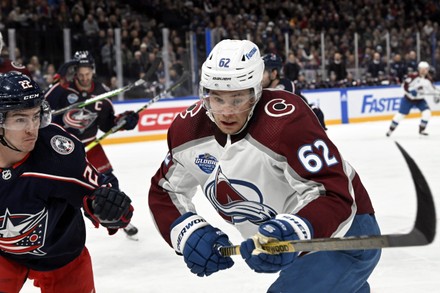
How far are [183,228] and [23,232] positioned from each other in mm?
552

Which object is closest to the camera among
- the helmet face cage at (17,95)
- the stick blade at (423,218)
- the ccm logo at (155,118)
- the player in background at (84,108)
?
the stick blade at (423,218)

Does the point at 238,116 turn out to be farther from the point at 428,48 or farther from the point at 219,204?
the point at 428,48

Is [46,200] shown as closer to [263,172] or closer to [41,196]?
[41,196]

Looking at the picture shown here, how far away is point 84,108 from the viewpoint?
16.8 ft

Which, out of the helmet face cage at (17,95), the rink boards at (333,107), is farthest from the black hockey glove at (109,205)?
the rink boards at (333,107)

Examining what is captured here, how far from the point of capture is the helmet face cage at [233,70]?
6.35ft

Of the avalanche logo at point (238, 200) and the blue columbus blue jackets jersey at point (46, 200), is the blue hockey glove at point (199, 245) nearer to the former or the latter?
the avalanche logo at point (238, 200)

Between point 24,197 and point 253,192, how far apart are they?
715 mm

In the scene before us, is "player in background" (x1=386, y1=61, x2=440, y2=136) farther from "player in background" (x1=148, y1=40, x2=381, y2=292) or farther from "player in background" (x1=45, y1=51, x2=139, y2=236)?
"player in background" (x1=148, y1=40, x2=381, y2=292)

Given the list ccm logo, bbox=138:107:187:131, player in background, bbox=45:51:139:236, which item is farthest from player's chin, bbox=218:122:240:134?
ccm logo, bbox=138:107:187:131

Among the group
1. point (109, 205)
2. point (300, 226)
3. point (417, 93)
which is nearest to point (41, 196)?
point (109, 205)

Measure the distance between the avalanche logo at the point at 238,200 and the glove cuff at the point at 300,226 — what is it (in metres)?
0.21

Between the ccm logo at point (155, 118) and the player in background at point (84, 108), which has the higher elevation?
the player in background at point (84, 108)

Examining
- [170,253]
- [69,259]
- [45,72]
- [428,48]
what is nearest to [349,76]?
[428,48]
